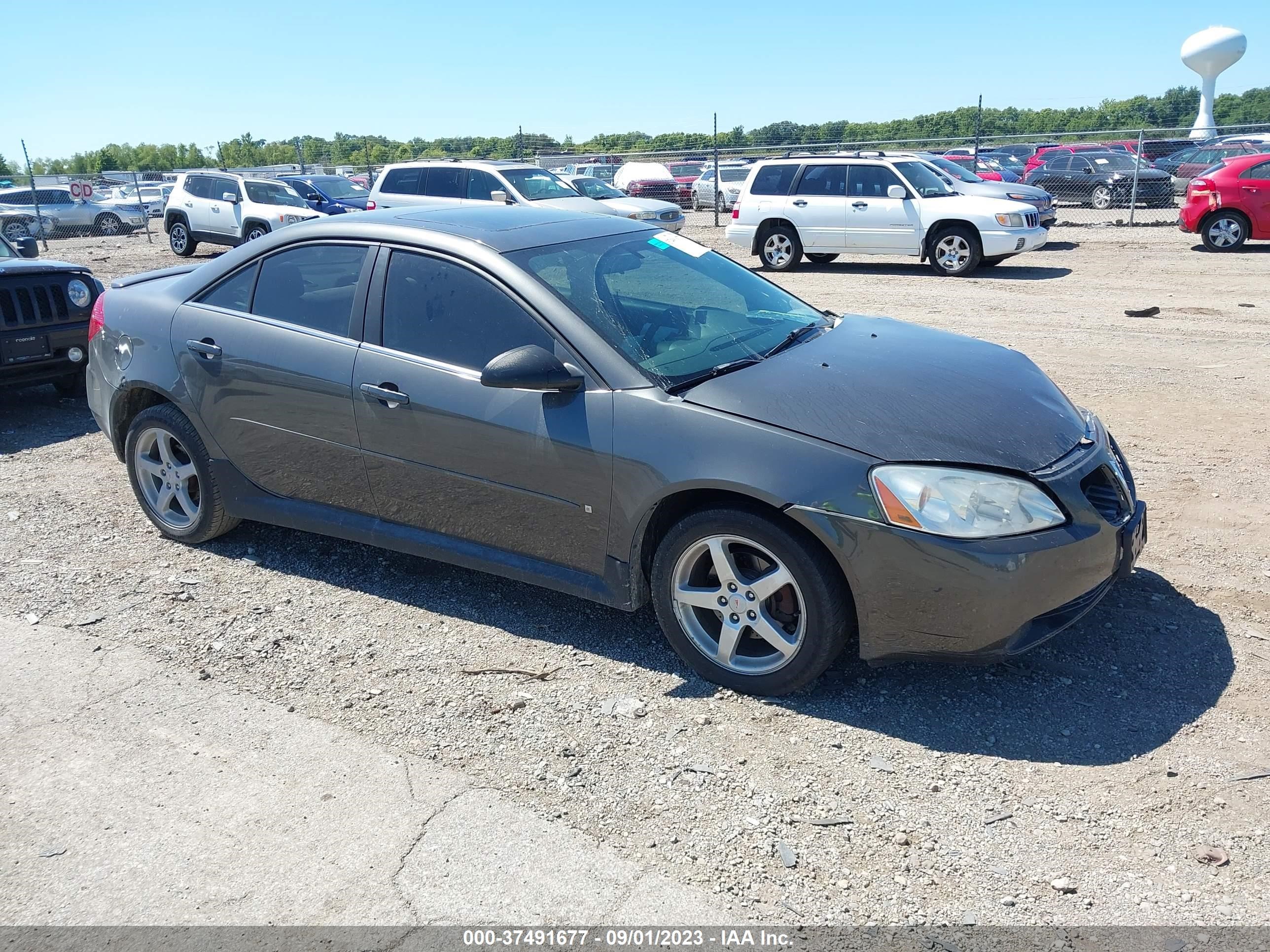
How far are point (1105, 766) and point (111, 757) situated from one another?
3302 mm

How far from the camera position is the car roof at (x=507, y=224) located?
4.39 m

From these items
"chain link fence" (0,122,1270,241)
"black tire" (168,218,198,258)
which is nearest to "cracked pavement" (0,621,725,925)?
"chain link fence" (0,122,1270,241)

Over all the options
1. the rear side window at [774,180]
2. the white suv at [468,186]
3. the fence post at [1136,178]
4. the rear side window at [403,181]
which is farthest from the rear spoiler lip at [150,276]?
the fence post at [1136,178]

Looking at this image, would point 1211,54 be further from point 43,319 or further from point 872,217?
point 43,319

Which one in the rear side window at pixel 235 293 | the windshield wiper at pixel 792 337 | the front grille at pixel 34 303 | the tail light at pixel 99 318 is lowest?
the front grille at pixel 34 303

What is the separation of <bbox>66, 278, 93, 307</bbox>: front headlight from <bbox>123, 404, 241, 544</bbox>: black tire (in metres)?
3.59

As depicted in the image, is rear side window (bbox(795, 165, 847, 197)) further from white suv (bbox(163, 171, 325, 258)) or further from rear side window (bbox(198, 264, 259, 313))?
rear side window (bbox(198, 264, 259, 313))

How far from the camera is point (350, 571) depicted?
5031 millimetres

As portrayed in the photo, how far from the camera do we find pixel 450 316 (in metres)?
4.25

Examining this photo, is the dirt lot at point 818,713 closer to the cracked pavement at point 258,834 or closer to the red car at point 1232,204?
the cracked pavement at point 258,834

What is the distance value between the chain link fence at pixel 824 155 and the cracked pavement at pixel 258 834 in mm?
14859

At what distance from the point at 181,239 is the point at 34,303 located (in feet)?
49.6

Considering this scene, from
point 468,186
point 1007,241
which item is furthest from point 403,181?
point 1007,241

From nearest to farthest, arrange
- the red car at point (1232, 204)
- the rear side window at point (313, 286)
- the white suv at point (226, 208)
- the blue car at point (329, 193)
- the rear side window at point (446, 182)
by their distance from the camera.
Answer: the rear side window at point (313, 286), the red car at point (1232, 204), the rear side window at point (446, 182), the white suv at point (226, 208), the blue car at point (329, 193)
